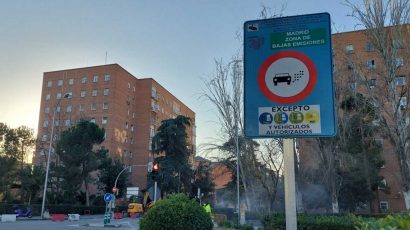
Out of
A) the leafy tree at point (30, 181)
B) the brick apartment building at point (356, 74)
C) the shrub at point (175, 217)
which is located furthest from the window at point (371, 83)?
the leafy tree at point (30, 181)

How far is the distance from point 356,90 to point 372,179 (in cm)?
2041

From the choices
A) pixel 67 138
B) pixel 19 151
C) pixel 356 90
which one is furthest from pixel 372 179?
pixel 19 151

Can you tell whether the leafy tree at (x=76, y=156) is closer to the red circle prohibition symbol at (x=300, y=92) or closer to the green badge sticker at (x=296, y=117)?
the red circle prohibition symbol at (x=300, y=92)

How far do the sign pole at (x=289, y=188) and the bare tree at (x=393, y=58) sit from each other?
587 inches

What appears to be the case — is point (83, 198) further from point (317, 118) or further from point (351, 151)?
point (317, 118)

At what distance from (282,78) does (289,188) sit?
934mm

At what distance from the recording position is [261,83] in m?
3.36

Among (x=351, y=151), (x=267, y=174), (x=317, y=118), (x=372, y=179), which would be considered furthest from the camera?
(x=372, y=179)

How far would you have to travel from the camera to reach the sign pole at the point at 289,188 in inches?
123

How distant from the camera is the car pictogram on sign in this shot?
328 cm

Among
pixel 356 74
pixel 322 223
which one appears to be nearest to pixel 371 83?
pixel 356 74

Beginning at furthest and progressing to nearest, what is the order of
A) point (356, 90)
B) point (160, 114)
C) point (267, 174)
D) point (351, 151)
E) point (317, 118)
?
point (160, 114) < point (351, 151) < point (267, 174) < point (356, 90) < point (317, 118)

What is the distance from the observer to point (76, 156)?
4722 cm

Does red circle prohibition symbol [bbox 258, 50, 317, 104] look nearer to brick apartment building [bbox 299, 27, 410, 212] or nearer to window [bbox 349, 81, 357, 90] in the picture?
brick apartment building [bbox 299, 27, 410, 212]
